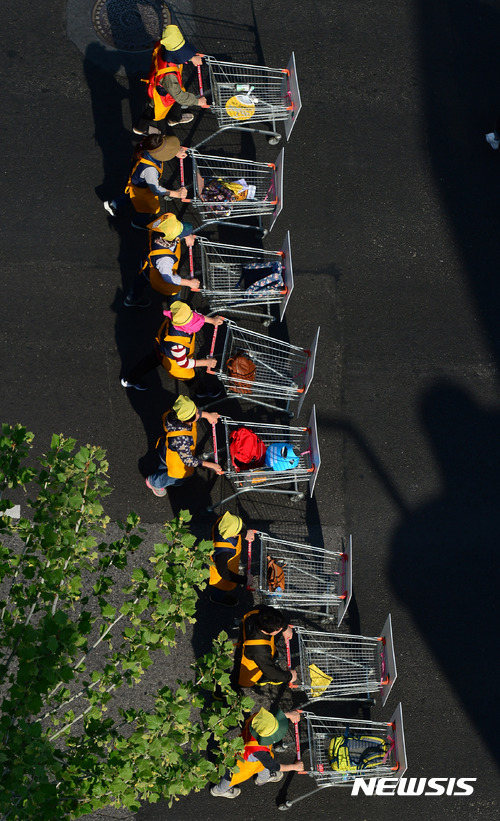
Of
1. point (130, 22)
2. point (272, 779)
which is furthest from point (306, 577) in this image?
point (130, 22)

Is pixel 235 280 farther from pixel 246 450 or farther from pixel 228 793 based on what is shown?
pixel 228 793

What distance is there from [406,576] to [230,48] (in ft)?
29.9

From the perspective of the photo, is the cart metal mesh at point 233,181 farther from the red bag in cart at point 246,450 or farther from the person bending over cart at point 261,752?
the person bending over cart at point 261,752

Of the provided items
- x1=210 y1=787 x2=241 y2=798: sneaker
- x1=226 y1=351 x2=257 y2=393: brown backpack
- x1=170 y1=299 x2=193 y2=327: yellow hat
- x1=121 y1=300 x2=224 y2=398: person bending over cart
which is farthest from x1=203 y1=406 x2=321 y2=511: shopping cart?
x1=210 y1=787 x2=241 y2=798: sneaker

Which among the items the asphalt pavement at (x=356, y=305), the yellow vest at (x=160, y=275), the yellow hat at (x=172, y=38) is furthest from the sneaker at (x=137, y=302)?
the yellow hat at (x=172, y=38)

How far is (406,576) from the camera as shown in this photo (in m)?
9.99

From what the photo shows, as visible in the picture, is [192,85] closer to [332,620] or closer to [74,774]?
[332,620]

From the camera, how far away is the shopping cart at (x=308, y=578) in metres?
9.02

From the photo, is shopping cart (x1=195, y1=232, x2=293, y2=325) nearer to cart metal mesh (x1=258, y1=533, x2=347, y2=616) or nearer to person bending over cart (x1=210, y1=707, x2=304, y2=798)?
cart metal mesh (x1=258, y1=533, x2=347, y2=616)

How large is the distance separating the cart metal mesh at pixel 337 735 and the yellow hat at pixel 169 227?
6.37 m

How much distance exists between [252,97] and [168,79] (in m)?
1.39

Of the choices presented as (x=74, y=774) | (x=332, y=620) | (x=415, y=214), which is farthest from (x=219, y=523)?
(x=415, y=214)

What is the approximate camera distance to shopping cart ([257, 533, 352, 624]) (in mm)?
9023

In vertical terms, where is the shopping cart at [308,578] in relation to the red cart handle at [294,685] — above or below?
above
